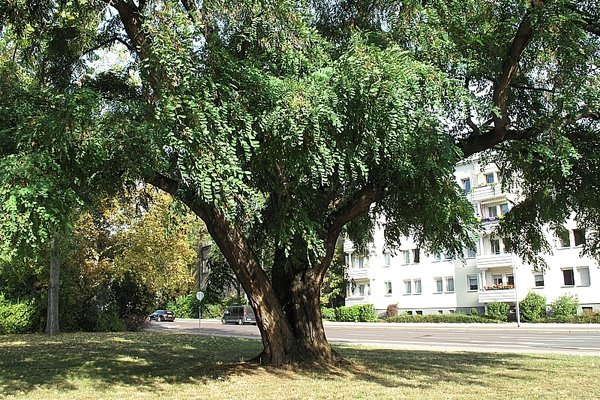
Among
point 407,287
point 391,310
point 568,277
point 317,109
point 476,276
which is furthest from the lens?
point 407,287

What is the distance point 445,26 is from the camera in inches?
372

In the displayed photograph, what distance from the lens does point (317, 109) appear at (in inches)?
295

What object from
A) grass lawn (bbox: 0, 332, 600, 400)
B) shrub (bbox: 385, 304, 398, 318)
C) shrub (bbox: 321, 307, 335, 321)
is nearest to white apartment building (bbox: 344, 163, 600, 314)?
shrub (bbox: 385, 304, 398, 318)

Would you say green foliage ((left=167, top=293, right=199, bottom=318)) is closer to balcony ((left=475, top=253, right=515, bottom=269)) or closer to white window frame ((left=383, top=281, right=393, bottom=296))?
white window frame ((left=383, top=281, right=393, bottom=296))

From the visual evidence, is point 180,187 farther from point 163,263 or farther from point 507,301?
point 507,301

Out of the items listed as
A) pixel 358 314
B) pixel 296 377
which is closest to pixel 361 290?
pixel 358 314

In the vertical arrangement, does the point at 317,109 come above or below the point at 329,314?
above

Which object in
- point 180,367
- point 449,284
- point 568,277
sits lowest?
point 180,367

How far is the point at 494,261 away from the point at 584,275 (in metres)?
6.78

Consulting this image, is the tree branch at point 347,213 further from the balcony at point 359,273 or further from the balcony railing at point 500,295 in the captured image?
the balcony at point 359,273

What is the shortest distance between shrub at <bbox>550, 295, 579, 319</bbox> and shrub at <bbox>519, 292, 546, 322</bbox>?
2.61 ft

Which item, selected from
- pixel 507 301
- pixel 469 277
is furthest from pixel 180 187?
pixel 469 277

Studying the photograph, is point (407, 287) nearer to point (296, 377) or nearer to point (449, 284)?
point (449, 284)

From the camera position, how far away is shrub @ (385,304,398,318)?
174ft
